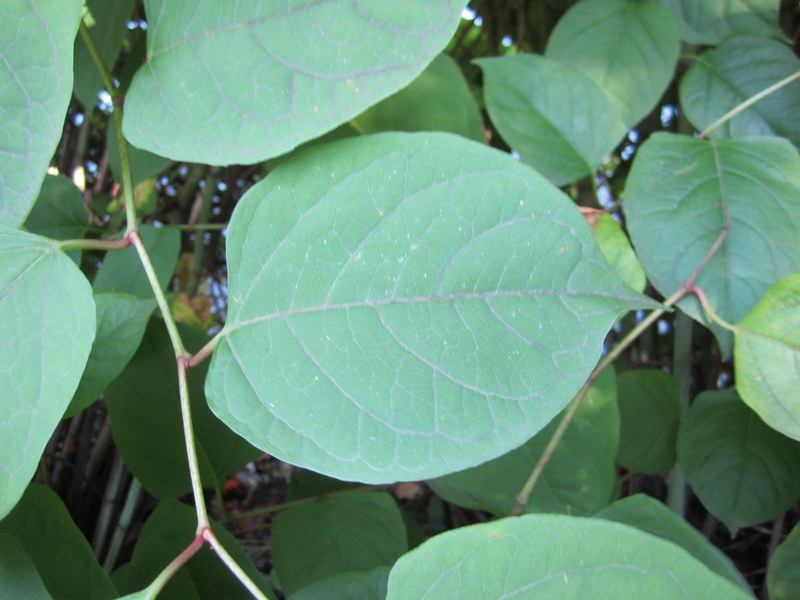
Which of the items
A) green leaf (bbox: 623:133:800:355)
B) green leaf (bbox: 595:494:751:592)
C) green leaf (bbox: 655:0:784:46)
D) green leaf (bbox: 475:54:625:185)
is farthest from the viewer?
green leaf (bbox: 655:0:784:46)

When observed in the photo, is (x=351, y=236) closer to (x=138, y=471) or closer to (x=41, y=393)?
(x=41, y=393)

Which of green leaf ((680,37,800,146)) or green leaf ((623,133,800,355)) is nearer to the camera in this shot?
green leaf ((623,133,800,355))

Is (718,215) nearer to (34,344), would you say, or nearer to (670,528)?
(670,528)

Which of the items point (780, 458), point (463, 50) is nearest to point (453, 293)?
point (780, 458)

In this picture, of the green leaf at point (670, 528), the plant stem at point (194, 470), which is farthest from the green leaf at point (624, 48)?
the plant stem at point (194, 470)

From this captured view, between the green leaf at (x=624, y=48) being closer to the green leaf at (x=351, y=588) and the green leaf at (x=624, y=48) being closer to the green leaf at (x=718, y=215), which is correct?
the green leaf at (x=718, y=215)

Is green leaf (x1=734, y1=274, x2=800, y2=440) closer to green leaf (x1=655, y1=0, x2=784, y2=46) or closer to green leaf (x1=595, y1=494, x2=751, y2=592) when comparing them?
green leaf (x1=595, y1=494, x2=751, y2=592)

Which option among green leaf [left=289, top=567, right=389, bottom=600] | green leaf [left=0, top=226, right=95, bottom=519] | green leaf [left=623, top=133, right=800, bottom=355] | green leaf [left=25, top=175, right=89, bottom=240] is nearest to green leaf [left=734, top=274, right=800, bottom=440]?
Answer: green leaf [left=623, top=133, right=800, bottom=355]

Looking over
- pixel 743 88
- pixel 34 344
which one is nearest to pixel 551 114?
pixel 743 88

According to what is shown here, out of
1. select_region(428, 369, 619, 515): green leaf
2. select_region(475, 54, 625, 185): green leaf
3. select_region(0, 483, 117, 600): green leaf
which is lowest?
select_region(428, 369, 619, 515): green leaf
